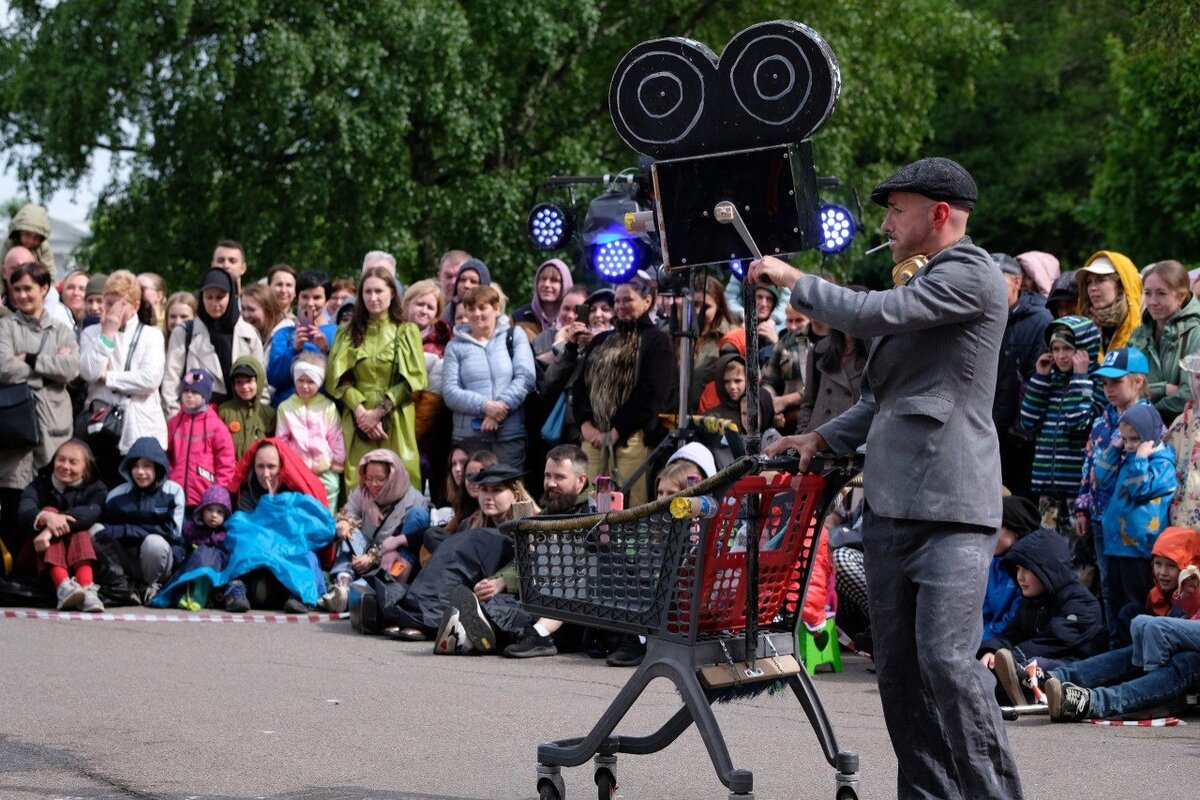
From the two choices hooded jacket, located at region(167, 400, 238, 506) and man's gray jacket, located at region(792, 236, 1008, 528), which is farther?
hooded jacket, located at region(167, 400, 238, 506)

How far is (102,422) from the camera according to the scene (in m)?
11.7

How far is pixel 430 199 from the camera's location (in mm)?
24359

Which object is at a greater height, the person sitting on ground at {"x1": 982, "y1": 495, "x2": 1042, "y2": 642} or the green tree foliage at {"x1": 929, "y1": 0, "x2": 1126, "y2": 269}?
the green tree foliage at {"x1": 929, "y1": 0, "x2": 1126, "y2": 269}

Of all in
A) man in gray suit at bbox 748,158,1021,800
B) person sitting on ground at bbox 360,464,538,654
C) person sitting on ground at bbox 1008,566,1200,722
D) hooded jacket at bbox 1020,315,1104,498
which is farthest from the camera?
person sitting on ground at bbox 360,464,538,654

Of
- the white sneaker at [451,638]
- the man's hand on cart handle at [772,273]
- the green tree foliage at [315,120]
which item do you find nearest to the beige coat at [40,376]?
the white sneaker at [451,638]

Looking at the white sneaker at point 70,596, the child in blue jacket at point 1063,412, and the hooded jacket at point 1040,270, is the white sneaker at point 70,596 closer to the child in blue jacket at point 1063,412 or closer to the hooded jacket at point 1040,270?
the child in blue jacket at point 1063,412

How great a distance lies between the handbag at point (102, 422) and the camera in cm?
1170

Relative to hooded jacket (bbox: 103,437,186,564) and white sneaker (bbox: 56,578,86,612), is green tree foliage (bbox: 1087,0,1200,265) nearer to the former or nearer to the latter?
hooded jacket (bbox: 103,437,186,564)

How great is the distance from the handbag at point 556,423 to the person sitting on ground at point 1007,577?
353 centimetres

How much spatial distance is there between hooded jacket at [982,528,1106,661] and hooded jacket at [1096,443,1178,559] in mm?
377

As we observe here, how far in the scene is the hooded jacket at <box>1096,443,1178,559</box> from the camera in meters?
8.56

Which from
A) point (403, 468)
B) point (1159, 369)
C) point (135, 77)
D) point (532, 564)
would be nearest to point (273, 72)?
point (135, 77)

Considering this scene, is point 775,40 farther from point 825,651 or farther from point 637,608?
point 825,651

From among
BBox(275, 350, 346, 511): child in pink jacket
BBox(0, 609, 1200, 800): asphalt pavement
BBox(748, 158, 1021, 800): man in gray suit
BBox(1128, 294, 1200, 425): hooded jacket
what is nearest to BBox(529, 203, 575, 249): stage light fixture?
BBox(275, 350, 346, 511): child in pink jacket
